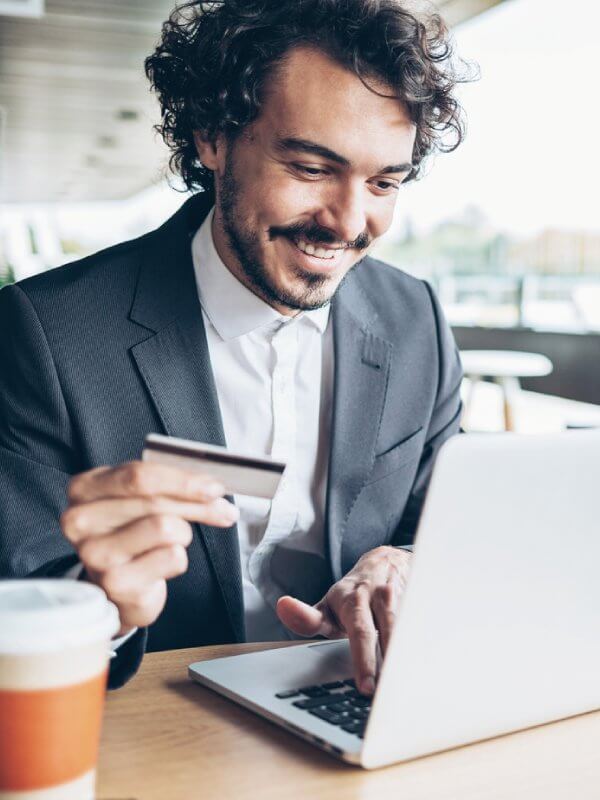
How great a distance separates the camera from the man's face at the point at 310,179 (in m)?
1.41

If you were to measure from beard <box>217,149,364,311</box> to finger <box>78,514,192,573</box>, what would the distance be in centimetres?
84

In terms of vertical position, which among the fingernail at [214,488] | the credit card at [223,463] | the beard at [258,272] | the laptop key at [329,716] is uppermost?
the beard at [258,272]

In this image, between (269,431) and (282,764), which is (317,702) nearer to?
(282,764)

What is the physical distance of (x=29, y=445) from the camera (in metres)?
1.32

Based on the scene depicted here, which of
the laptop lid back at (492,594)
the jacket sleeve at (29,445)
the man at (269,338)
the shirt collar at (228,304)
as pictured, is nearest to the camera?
the laptop lid back at (492,594)

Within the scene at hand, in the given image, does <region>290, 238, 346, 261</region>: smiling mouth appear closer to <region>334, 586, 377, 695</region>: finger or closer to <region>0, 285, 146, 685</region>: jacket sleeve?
<region>0, 285, 146, 685</region>: jacket sleeve

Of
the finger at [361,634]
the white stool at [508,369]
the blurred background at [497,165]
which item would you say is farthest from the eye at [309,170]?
the white stool at [508,369]

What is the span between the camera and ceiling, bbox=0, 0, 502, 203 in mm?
5438

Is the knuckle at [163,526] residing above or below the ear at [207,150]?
below

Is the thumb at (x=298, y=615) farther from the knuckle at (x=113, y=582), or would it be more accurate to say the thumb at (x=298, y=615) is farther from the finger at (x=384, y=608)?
the knuckle at (x=113, y=582)

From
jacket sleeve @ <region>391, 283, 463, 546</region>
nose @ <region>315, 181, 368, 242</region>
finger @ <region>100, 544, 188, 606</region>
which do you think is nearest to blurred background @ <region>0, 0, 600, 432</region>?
jacket sleeve @ <region>391, 283, 463, 546</region>

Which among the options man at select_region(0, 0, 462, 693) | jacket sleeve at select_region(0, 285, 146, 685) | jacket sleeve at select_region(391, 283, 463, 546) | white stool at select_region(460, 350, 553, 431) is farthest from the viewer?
white stool at select_region(460, 350, 553, 431)

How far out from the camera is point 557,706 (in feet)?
2.86

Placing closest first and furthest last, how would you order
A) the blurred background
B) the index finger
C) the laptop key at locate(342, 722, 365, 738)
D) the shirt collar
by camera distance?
the laptop key at locate(342, 722, 365, 738) → the index finger → the shirt collar → the blurred background
